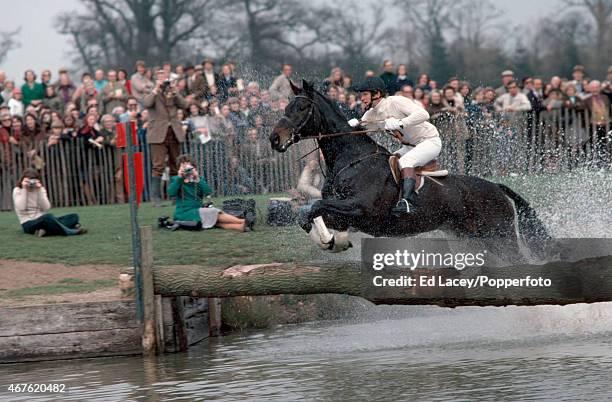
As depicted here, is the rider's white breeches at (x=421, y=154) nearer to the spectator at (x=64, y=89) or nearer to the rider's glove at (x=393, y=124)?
the rider's glove at (x=393, y=124)

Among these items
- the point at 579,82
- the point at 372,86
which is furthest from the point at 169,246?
the point at 579,82

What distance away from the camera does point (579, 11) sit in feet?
145

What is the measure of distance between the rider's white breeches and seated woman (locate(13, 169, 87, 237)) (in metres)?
6.37

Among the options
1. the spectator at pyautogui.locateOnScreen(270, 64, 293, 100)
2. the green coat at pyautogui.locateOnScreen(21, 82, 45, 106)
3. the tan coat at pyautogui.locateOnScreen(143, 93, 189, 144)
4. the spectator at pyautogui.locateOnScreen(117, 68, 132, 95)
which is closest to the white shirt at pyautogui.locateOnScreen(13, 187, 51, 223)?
the tan coat at pyautogui.locateOnScreen(143, 93, 189, 144)

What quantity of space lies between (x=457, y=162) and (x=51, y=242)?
7664 millimetres

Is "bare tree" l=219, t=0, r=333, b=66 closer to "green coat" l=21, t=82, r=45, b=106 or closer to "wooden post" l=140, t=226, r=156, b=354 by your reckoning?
"green coat" l=21, t=82, r=45, b=106

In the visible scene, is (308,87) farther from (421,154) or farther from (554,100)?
(554,100)

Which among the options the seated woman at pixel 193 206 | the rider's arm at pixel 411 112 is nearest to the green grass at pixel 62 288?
the seated woman at pixel 193 206

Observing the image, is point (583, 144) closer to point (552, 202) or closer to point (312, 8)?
point (552, 202)

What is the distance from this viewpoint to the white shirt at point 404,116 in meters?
13.3

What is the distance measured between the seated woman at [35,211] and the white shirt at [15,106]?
589 cm

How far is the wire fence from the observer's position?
22.3 m

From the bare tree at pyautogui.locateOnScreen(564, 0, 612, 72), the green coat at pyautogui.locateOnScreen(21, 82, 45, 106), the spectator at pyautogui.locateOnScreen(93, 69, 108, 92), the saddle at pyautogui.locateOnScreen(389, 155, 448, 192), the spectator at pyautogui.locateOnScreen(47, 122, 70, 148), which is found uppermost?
the bare tree at pyautogui.locateOnScreen(564, 0, 612, 72)

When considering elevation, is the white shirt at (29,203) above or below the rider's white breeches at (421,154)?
below
